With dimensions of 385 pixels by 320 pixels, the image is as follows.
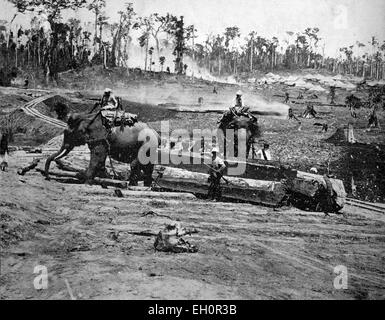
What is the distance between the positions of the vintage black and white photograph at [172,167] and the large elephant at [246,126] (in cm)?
2

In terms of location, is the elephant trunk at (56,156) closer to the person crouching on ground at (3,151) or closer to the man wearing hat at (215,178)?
the person crouching on ground at (3,151)

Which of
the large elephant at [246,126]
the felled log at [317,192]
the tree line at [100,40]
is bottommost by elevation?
the felled log at [317,192]

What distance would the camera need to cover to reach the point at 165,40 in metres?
5.66

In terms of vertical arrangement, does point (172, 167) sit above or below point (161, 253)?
above

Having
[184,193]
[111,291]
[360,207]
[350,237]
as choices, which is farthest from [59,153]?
[360,207]

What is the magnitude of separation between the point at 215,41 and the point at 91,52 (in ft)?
5.97

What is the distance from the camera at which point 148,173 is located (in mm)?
5281

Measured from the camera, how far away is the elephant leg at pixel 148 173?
5262mm

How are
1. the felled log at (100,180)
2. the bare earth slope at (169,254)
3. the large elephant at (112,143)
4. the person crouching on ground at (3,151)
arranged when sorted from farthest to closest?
the large elephant at (112,143) < the felled log at (100,180) < the person crouching on ground at (3,151) < the bare earth slope at (169,254)

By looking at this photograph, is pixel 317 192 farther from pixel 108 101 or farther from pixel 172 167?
pixel 108 101

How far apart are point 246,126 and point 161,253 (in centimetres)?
224

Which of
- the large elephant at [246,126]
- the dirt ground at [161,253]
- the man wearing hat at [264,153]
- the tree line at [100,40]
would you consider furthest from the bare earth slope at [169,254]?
the tree line at [100,40]

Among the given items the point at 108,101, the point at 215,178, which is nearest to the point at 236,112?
the point at 215,178
